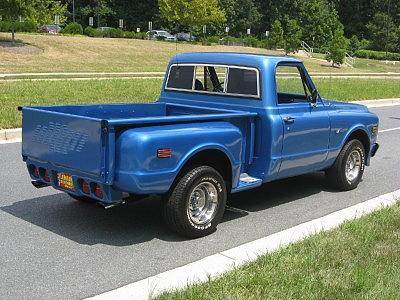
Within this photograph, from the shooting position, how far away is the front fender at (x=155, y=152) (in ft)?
16.1

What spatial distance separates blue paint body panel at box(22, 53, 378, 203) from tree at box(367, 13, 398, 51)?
7251 centimetres

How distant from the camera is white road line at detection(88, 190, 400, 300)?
4215mm

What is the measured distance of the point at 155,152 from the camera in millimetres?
4980

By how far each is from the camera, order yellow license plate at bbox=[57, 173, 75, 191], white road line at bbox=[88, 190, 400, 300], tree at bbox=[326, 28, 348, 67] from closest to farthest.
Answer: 1. white road line at bbox=[88, 190, 400, 300]
2. yellow license plate at bbox=[57, 173, 75, 191]
3. tree at bbox=[326, 28, 348, 67]

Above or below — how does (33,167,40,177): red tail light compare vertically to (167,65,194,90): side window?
below

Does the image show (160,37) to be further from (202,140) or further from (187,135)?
(187,135)

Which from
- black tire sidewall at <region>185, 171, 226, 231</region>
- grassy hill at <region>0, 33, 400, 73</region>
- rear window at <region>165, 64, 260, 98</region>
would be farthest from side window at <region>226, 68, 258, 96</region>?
grassy hill at <region>0, 33, 400, 73</region>

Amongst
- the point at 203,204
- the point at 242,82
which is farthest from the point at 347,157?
the point at 203,204

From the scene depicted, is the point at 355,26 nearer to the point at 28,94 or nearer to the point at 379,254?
the point at 28,94

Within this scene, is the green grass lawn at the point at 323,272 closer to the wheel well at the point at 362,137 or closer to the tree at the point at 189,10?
the wheel well at the point at 362,137

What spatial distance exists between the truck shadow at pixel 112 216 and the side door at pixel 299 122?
2.20ft

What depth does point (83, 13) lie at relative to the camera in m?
80.0

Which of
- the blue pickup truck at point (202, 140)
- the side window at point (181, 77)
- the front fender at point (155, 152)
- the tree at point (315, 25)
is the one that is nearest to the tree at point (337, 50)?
the tree at point (315, 25)

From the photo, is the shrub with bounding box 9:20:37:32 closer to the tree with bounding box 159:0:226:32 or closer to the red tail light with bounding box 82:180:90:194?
the tree with bounding box 159:0:226:32
